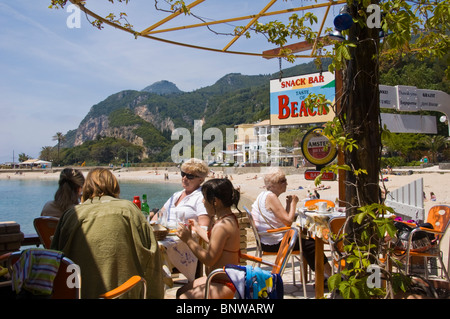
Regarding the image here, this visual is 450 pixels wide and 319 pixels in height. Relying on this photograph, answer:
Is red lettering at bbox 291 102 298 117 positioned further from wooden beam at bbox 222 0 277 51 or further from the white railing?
wooden beam at bbox 222 0 277 51

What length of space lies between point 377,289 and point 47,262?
150 centimetres

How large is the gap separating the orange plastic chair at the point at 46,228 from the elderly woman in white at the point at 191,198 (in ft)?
3.13

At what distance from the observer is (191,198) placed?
3488mm

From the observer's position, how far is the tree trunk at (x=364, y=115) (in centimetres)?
192

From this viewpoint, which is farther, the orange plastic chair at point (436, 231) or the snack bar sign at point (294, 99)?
the snack bar sign at point (294, 99)

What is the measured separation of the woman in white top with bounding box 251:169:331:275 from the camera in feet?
12.6

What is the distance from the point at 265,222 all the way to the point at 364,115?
2260mm

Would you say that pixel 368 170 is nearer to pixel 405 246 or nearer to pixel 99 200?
pixel 99 200

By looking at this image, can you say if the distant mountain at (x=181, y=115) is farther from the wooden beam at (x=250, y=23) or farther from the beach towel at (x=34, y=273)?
the beach towel at (x=34, y=273)

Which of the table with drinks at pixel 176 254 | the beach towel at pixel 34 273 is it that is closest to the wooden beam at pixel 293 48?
the table with drinks at pixel 176 254

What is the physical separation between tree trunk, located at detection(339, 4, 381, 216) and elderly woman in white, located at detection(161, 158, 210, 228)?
1.68 m

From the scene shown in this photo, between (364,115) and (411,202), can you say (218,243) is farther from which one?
(411,202)

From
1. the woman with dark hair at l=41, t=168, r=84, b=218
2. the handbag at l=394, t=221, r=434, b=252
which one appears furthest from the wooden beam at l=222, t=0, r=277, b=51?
the handbag at l=394, t=221, r=434, b=252
